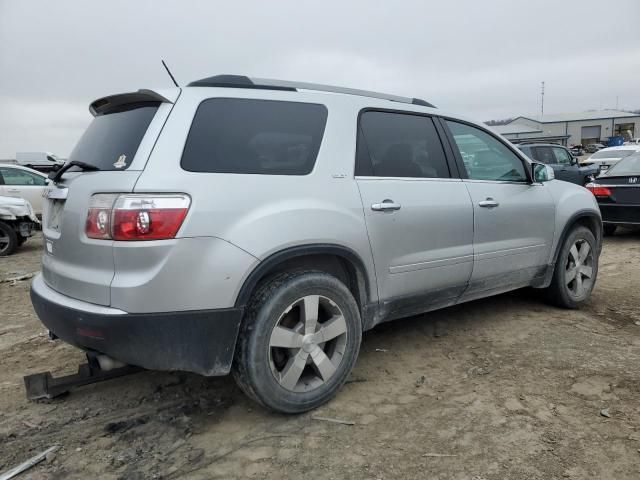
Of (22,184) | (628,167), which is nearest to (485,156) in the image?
(628,167)

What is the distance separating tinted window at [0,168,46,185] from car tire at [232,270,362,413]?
1051 centimetres

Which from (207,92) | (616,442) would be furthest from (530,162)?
(207,92)

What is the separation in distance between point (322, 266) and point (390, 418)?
3.05 feet

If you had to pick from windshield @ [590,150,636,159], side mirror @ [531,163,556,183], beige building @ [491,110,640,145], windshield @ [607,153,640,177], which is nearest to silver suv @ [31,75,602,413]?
side mirror @ [531,163,556,183]

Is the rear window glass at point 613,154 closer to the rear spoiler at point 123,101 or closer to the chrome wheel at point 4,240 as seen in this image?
the chrome wheel at point 4,240

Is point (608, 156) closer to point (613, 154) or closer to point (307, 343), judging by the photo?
point (613, 154)

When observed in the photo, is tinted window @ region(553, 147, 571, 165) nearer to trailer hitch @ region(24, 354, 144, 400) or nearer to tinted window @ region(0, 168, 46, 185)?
tinted window @ region(0, 168, 46, 185)

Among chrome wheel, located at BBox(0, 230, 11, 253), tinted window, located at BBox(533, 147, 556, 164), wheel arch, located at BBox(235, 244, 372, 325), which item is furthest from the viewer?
tinted window, located at BBox(533, 147, 556, 164)

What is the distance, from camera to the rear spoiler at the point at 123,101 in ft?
8.61

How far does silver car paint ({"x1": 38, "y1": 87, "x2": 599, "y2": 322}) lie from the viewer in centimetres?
233

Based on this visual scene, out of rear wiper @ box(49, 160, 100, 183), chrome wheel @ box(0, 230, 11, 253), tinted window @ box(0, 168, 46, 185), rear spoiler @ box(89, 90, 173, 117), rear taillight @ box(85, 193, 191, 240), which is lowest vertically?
chrome wheel @ box(0, 230, 11, 253)

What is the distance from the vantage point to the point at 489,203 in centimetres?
375

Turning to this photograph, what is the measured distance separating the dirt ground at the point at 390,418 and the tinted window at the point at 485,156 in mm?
1278

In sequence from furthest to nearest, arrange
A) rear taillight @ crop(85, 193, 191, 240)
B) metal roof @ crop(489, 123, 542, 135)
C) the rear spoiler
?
metal roof @ crop(489, 123, 542, 135)
the rear spoiler
rear taillight @ crop(85, 193, 191, 240)
